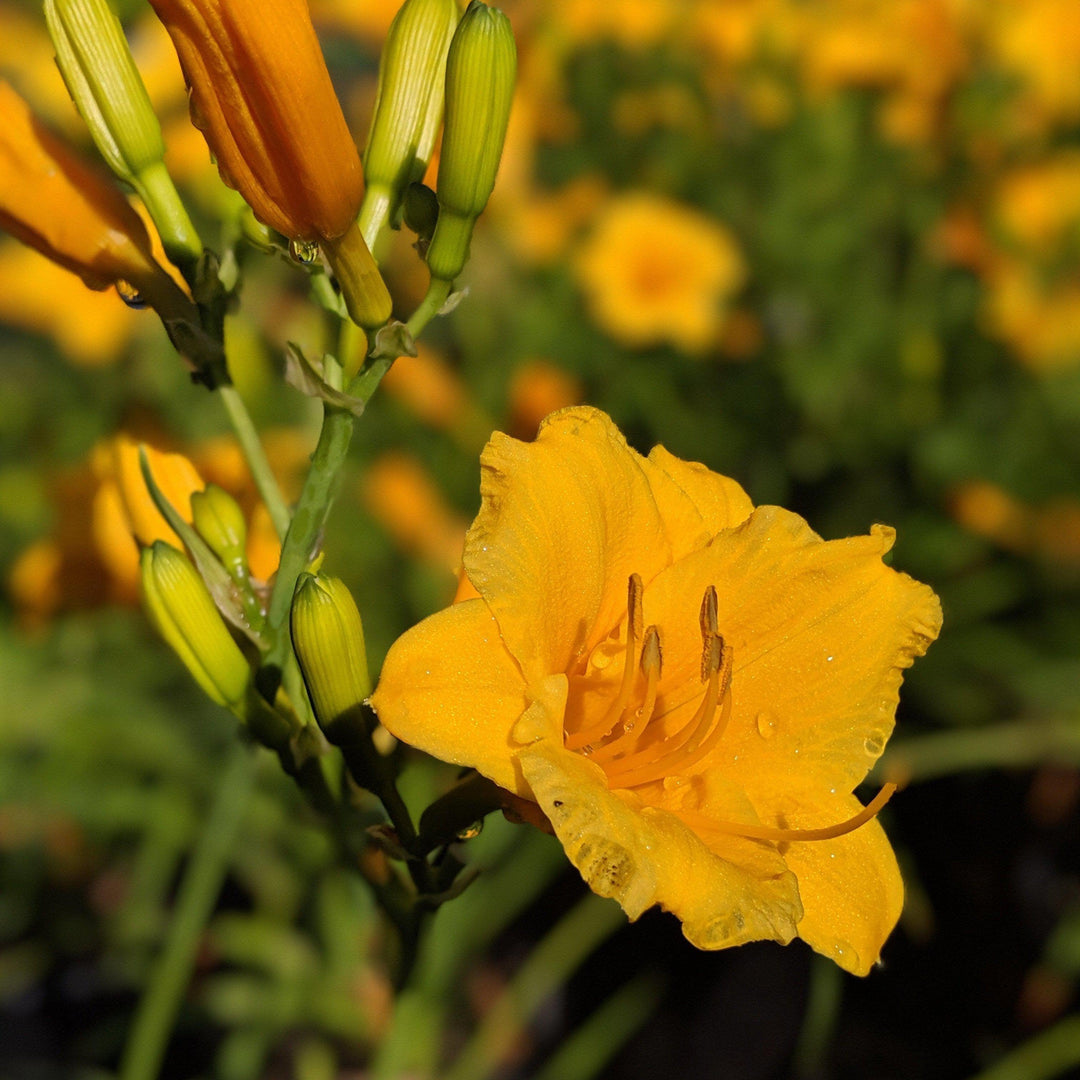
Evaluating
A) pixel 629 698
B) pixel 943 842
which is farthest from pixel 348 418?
pixel 943 842

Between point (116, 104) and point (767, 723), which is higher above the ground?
point (116, 104)

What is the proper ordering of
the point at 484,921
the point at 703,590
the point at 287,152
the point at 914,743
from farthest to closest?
the point at 484,921
the point at 914,743
the point at 703,590
the point at 287,152

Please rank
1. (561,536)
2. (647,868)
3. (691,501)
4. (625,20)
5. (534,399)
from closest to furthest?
(647,868), (561,536), (691,501), (534,399), (625,20)

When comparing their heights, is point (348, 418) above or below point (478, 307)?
above

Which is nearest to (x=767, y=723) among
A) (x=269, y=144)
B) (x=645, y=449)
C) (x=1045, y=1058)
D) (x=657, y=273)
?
(x=269, y=144)

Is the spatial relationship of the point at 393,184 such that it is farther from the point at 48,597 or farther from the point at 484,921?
the point at 484,921

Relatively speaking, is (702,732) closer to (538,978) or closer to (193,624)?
(193,624)

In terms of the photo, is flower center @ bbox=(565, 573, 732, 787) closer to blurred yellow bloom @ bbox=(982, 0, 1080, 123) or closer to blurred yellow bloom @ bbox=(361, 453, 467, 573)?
blurred yellow bloom @ bbox=(361, 453, 467, 573)
